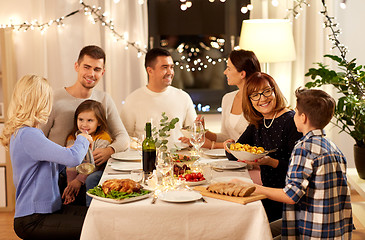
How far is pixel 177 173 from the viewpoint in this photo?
2.51 m

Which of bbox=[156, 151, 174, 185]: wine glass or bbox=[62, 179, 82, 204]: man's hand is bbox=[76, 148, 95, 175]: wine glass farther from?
bbox=[156, 151, 174, 185]: wine glass

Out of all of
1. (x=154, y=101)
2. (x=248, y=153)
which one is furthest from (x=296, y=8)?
(x=248, y=153)

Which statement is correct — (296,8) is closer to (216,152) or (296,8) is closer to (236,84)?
(236,84)

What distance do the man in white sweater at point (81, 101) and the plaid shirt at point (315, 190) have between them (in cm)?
149

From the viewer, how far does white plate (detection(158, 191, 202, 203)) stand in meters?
2.10

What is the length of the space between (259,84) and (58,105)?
1.45 metres

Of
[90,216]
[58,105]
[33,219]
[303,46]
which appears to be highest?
[303,46]

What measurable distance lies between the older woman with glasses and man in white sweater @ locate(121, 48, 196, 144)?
1.10 metres

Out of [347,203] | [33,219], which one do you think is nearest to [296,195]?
[347,203]

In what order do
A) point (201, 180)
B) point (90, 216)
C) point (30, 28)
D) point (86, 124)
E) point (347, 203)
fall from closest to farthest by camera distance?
point (90, 216), point (347, 203), point (201, 180), point (86, 124), point (30, 28)

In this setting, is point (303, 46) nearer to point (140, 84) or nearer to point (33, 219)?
point (140, 84)

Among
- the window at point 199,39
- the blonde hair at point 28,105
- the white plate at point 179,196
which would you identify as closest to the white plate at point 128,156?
the blonde hair at point 28,105

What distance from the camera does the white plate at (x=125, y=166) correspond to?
2719 millimetres

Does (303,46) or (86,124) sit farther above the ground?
(303,46)
